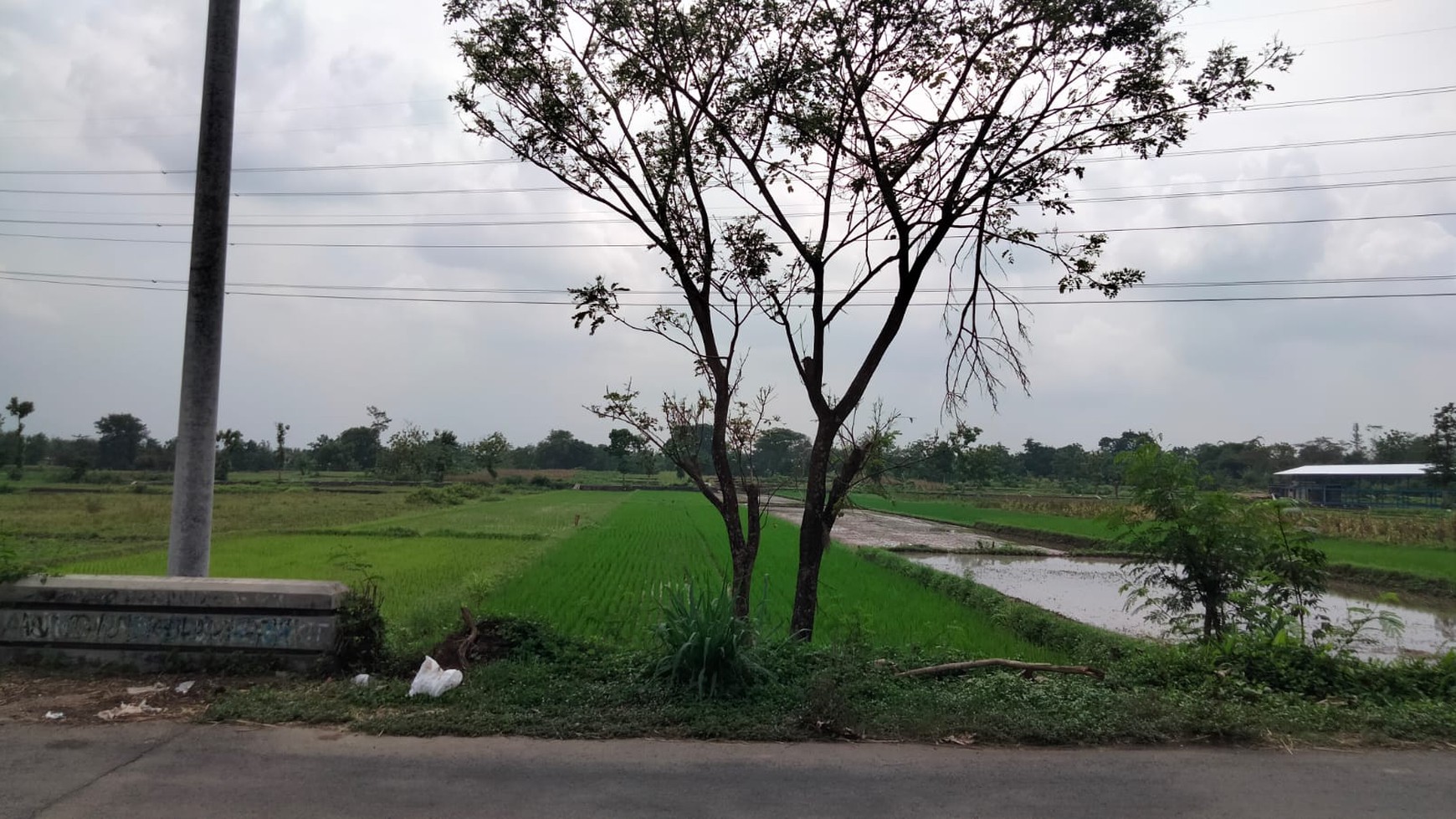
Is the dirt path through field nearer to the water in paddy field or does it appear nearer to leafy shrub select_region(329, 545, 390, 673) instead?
the water in paddy field

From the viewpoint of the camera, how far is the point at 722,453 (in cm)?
909

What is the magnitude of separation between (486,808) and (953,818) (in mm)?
2358

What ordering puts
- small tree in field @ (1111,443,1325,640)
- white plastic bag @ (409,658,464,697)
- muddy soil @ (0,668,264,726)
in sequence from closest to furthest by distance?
muddy soil @ (0,668,264,726) < white plastic bag @ (409,658,464,697) < small tree in field @ (1111,443,1325,640)

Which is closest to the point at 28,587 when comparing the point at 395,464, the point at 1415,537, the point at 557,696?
the point at 557,696

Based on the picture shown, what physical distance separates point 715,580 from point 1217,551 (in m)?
11.6

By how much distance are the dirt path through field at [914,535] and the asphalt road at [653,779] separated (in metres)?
19.8

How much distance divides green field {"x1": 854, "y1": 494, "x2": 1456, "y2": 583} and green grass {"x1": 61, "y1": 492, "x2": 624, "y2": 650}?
7000 millimetres

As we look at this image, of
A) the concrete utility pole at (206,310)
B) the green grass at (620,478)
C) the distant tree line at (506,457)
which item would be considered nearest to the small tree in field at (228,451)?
the distant tree line at (506,457)

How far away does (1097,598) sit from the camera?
2106 centimetres

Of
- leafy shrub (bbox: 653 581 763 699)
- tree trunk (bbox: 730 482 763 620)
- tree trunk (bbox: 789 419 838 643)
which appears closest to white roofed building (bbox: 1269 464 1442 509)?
tree trunk (bbox: 789 419 838 643)

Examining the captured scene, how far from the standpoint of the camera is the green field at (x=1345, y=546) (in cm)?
2341

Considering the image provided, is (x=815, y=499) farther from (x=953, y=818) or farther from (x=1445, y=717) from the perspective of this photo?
(x=1445, y=717)

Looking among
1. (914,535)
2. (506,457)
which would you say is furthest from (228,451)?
(914,535)

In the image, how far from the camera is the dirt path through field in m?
33.7
